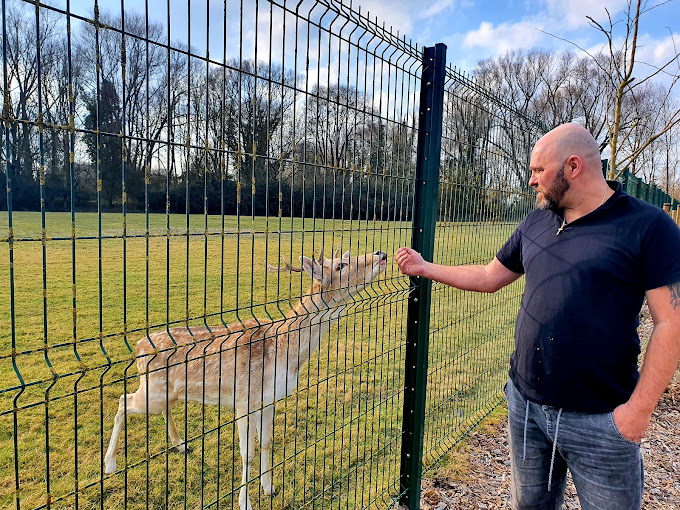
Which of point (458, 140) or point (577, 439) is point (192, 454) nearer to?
point (577, 439)

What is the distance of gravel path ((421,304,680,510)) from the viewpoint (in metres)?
3.75

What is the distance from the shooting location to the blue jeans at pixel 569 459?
223 centimetres

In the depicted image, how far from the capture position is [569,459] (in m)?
2.40

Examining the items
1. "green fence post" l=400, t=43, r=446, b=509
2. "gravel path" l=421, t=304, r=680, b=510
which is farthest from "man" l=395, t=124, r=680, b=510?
"gravel path" l=421, t=304, r=680, b=510

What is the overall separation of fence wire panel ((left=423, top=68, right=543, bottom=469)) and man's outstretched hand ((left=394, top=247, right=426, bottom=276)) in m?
0.87

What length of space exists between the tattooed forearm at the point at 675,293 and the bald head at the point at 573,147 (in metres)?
0.67

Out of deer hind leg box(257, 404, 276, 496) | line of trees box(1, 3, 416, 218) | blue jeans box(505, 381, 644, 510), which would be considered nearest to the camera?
line of trees box(1, 3, 416, 218)

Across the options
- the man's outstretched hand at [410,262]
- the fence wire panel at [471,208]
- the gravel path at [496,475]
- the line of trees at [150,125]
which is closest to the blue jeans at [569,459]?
the man's outstretched hand at [410,262]

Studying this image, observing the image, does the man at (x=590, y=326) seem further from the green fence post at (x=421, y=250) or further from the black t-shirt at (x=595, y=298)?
the green fence post at (x=421, y=250)

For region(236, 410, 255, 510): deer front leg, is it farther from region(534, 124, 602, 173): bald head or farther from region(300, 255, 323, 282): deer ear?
region(534, 124, 602, 173): bald head

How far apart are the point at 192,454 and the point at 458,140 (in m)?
3.71

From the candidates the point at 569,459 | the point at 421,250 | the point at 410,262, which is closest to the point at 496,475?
the point at 569,459

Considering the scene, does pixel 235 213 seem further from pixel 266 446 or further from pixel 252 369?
pixel 266 446

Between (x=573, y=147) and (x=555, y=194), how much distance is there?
0.24 m
